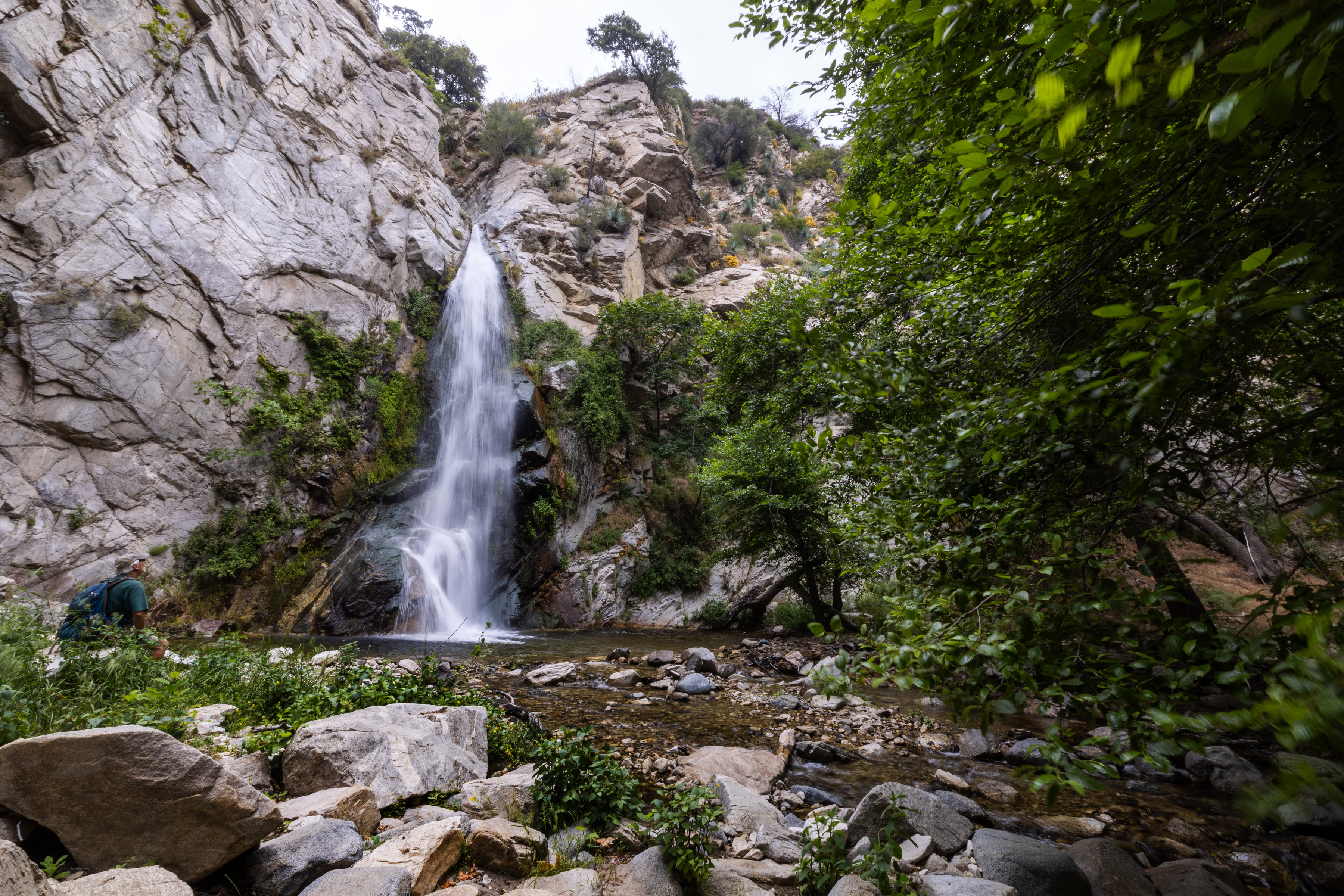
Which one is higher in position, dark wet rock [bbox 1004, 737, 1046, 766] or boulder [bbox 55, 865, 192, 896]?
boulder [bbox 55, 865, 192, 896]

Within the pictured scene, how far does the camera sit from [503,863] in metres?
3.16

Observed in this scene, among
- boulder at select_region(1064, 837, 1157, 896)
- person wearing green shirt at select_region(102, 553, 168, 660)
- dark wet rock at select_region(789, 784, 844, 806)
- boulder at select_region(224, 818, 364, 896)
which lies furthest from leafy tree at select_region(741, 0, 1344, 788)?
person wearing green shirt at select_region(102, 553, 168, 660)

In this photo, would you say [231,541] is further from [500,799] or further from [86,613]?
[500,799]

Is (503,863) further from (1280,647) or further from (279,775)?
(1280,647)

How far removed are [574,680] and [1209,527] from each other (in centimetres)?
938

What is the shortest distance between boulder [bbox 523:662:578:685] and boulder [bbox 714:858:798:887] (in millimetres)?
5183

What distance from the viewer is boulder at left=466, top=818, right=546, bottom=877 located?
3.16 meters

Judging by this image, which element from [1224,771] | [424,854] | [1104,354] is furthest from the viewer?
[1224,771]

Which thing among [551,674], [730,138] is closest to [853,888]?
[551,674]

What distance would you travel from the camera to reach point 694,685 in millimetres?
7863

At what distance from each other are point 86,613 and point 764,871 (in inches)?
272

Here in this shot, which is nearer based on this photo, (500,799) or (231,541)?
(500,799)

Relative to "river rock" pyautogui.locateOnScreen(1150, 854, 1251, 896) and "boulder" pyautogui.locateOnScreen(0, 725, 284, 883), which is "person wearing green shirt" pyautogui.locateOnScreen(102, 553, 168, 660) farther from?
"river rock" pyautogui.locateOnScreen(1150, 854, 1251, 896)

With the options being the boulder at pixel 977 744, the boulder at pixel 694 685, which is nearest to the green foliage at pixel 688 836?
the boulder at pixel 977 744
